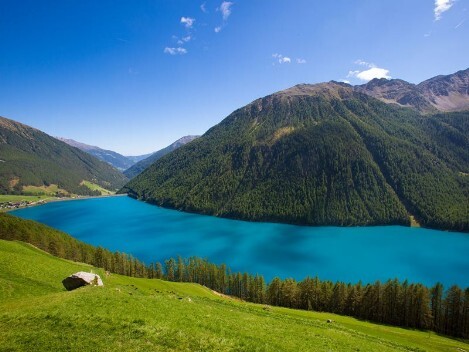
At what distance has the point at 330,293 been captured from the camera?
274 feet

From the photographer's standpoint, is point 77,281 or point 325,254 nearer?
point 77,281

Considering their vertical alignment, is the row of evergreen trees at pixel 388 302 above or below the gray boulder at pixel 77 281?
Answer: below

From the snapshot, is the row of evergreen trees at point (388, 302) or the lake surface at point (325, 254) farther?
the lake surface at point (325, 254)

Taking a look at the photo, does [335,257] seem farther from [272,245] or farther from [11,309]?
[11,309]

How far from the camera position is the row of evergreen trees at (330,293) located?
3029 inches

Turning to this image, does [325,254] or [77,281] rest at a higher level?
[77,281]

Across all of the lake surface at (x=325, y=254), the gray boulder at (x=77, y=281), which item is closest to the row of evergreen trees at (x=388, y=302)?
the lake surface at (x=325, y=254)

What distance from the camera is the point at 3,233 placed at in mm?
90625

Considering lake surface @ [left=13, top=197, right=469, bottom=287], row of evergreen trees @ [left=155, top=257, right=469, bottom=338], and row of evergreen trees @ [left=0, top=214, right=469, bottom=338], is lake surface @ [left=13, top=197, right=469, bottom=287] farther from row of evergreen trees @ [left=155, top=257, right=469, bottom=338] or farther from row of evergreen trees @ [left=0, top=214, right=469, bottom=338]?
row of evergreen trees @ [left=155, top=257, right=469, bottom=338]

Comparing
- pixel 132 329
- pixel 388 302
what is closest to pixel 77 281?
pixel 132 329

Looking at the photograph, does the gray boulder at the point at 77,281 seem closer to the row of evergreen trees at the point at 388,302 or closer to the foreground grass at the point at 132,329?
the foreground grass at the point at 132,329

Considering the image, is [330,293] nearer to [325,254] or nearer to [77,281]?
[77,281]

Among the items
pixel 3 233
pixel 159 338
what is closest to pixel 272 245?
pixel 3 233

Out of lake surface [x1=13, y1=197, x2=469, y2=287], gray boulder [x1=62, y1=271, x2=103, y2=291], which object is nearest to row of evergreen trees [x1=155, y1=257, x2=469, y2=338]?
lake surface [x1=13, y1=197, x2=469, y2=287]
